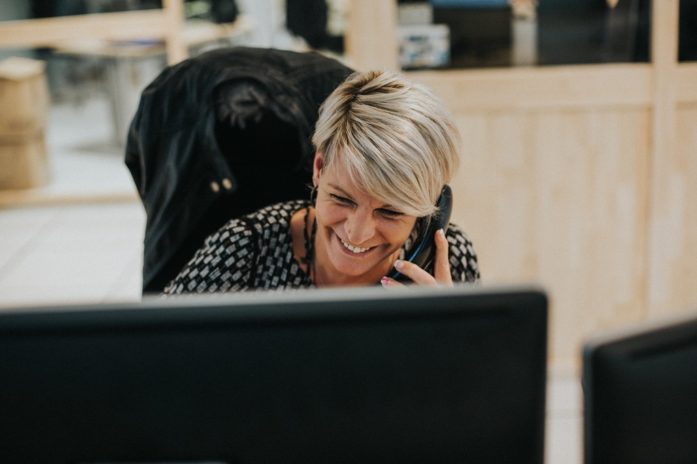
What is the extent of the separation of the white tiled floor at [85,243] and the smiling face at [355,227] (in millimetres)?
1416

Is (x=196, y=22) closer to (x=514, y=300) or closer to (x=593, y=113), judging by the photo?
(x=593, y=113)

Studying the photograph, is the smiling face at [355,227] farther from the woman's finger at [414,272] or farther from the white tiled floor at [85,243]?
the white tiled floor at [85,243]

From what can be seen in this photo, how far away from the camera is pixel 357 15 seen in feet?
9.37

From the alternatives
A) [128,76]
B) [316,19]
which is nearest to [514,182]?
[316,19]

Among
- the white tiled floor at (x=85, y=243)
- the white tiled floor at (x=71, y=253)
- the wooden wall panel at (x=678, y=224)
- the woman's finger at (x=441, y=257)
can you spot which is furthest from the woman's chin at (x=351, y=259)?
the white tiled floor at (x=71, y=253)

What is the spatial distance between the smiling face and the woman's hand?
67 mm

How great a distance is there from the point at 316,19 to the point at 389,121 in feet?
7.61

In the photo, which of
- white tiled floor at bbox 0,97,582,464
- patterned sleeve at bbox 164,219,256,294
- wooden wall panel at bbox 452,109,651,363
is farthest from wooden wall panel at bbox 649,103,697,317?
patterned sleeve at bbox 164,219,256,294

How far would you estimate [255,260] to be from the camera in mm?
1640

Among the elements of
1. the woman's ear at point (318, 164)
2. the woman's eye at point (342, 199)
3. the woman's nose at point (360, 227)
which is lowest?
the woman's nose at point (360, 227)

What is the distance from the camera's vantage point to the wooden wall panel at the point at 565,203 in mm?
2889

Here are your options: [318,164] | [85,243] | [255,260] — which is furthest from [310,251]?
[85,243]

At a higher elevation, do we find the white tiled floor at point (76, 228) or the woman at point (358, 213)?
the woman at point (358, 213)

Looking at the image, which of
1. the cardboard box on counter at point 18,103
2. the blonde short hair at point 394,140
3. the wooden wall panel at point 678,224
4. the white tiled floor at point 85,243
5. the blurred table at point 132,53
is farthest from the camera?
the cardboard box on counter at point 18,103
